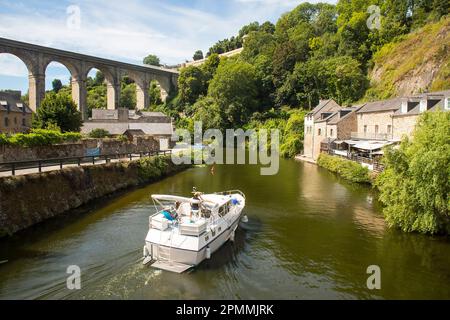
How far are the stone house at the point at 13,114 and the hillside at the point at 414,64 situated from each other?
50764 mm

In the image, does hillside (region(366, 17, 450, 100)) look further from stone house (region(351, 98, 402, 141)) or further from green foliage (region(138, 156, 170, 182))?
green foliage (region(138, 156, 170, 182))

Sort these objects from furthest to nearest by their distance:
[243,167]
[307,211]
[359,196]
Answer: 1. [243,167]
2. [359,196]
3. [307,211]

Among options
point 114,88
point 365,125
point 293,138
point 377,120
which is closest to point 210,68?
point 114,88

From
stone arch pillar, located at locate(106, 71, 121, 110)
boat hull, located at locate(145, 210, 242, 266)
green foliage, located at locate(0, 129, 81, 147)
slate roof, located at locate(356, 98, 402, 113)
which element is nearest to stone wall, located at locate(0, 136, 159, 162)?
green foliage, located at locate(0, 129, 81, 147)

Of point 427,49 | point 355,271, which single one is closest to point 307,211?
point 355,271

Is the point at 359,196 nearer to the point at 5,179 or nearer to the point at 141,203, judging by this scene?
the point at 141,203

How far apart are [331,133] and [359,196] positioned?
20969 mm

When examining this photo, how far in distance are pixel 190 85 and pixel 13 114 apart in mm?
57458

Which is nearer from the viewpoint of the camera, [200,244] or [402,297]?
[402,297]

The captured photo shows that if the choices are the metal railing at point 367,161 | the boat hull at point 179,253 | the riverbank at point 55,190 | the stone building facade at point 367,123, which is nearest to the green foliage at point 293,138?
the stone building facade at point 367,123

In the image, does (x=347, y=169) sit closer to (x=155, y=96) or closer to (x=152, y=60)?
(x=155, y=96)

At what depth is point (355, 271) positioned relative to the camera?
13.7 m

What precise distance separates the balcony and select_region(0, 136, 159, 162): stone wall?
26245 mm

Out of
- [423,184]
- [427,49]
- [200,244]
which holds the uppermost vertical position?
[427,49]
